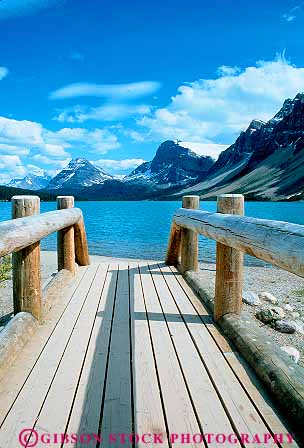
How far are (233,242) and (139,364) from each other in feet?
4.41

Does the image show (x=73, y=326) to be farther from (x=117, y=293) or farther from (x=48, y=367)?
(x=117, y=293)

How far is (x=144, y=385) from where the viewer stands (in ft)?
9.39

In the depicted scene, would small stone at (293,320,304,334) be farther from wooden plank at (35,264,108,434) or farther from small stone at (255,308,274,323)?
wooden plank at (35,264,108,434)

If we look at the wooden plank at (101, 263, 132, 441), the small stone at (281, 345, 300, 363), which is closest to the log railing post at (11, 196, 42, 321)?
the wooden plank at (101, 263, 132, 441)

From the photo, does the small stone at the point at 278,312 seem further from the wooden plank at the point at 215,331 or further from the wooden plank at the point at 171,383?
the wooden plank at the point at 171,383

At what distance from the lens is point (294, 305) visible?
773 cm

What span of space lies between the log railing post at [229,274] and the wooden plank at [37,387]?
5.44ft

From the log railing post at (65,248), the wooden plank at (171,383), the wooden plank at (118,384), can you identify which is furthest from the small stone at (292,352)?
the log railing post at (65,248)

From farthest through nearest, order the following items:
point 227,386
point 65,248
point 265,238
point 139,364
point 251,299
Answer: point 251,299, point 65,248, point 139,364, point 227,386, point 265,238

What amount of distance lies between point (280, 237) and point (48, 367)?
215 centimetres

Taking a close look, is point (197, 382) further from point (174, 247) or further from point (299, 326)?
point (174, 247)

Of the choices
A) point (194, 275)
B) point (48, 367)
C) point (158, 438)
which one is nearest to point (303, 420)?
point (158, 438)

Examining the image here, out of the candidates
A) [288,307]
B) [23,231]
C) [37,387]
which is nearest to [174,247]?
[288,307]

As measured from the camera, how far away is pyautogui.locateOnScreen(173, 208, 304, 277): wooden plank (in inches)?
83.1
